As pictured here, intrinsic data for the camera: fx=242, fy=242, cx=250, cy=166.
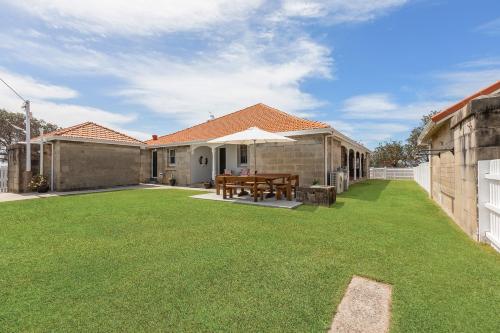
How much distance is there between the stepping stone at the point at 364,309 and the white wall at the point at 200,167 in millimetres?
14592

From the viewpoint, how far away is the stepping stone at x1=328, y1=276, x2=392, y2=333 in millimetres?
2215

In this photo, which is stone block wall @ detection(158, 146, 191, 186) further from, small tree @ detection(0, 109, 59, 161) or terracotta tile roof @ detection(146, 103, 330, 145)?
small tree @ detection(0, 109, 59, 161)

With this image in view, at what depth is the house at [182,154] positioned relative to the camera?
478 inches

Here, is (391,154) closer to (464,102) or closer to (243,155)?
(243,155)

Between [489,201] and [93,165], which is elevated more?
[93,165]

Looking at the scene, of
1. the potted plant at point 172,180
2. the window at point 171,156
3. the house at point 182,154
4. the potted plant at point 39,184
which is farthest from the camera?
the window at point 171,156

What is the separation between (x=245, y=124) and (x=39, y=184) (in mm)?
11833

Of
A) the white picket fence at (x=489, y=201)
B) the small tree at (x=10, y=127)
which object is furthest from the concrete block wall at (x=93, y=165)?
the small tree at (x=10, y=127)

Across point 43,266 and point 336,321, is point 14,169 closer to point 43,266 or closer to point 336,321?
point 43,266

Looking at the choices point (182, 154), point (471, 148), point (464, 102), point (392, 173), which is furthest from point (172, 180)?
point (392, 173)

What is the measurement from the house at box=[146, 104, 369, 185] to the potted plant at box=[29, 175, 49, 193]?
673cm

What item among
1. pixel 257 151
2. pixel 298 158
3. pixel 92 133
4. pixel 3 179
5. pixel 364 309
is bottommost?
pixel 364 309

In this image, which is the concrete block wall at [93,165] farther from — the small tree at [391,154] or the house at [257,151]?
the small tree at [391,154]

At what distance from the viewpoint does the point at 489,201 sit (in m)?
4.36
